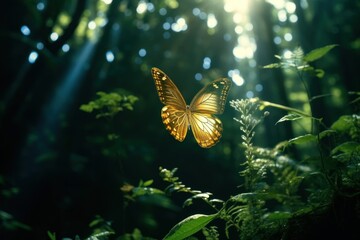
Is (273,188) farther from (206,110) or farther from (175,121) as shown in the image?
(175,121)

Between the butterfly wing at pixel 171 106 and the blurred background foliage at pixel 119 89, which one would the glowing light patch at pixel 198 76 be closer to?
the blurred background foliage at pixel 119 89

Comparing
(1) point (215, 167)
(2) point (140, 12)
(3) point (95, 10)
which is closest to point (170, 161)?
(1) point (215, 167)

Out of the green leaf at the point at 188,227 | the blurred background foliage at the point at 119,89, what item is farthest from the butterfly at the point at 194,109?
the blurred background foliage at the point at 119,89

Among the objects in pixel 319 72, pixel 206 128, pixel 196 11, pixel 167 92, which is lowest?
pixel 206 128

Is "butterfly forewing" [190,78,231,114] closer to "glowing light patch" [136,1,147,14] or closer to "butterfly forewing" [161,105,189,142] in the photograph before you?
"butterfly forewing" [161,105,189,142]

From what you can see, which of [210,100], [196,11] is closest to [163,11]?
[196,11]

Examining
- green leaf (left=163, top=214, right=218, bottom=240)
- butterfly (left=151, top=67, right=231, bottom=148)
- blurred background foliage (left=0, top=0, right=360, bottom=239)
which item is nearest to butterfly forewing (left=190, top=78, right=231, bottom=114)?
butterfly (left=151, top=67, right=231, bottom=148)

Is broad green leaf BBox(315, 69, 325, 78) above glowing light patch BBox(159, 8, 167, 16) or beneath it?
beneath
